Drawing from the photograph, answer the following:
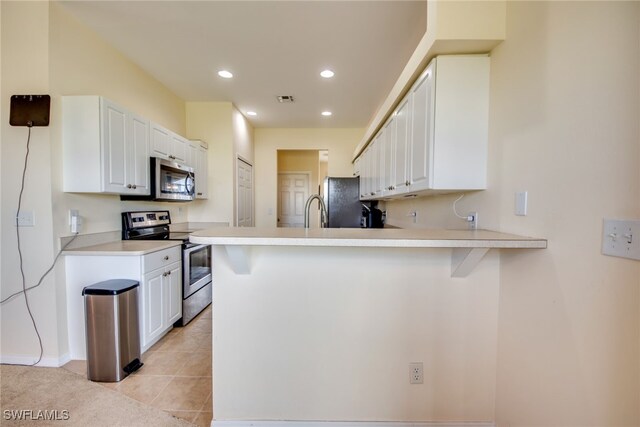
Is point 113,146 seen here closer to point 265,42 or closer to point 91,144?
point 91,144

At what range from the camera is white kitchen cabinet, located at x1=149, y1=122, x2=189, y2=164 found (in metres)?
2.93

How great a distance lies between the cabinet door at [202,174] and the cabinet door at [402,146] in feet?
9.30

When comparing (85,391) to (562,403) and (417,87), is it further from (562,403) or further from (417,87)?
(417,87)

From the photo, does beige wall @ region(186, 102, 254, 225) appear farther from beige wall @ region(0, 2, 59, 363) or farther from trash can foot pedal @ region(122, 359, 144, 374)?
trash can foot pedal @ region(122, 359, 144, 374)

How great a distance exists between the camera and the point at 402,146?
2.10 meters

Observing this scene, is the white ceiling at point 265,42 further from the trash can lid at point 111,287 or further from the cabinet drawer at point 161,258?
the trash can lid at point 111,287

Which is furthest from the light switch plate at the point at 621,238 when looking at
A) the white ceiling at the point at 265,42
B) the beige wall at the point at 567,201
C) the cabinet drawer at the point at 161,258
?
the cabinet drawer at the point at 161,258

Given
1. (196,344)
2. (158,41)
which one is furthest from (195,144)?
(196,344)

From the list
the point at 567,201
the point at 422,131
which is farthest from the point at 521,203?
the point at 422,131

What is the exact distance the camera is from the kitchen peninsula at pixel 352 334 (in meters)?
1.44

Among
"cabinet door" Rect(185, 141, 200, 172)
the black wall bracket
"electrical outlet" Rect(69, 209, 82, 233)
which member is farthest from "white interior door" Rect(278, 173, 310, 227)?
the black wall bracket

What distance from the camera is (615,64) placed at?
841mm

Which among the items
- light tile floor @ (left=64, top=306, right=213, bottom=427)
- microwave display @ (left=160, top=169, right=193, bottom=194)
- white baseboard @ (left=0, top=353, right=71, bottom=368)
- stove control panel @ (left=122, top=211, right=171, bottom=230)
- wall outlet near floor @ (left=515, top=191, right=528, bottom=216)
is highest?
microwave display @ (left=160, top=169, right=193, bottom=194)

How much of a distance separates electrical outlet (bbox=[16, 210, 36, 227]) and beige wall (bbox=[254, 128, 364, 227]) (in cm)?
346
